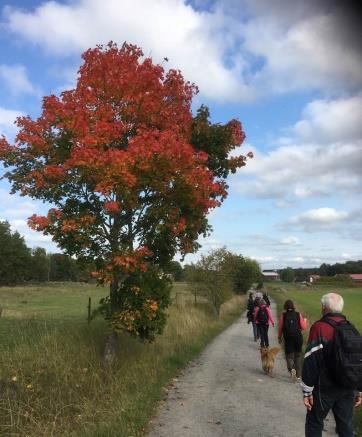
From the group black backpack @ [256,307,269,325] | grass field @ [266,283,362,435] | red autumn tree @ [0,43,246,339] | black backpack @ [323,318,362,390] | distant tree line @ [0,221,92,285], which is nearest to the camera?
black backpack @ [323,318,362,390]

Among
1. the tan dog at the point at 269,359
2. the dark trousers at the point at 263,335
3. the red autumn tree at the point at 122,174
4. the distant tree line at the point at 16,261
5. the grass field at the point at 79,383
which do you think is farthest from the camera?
the distant tree line at the point at 16,261

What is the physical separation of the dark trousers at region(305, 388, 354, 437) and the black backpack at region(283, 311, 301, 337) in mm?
5597

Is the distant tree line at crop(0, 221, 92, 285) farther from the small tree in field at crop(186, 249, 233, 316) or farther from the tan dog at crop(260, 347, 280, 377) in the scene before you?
the tan dog at crop(260, 347, 280, 377)

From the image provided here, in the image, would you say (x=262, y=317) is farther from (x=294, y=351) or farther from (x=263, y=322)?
(x=294, y=351)

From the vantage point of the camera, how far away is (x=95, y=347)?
10.9 m

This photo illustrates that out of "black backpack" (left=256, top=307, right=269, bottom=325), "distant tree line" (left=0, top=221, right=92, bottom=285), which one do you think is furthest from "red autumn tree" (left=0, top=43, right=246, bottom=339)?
"distant tree line" (left=0, top=221, right=92, bottom=285)

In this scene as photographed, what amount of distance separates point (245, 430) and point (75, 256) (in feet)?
15.8

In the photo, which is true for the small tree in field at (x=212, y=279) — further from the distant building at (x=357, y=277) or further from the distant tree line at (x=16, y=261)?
the distant building at (x=357, y=277)

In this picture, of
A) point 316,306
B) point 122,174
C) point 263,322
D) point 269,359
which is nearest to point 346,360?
point 122,174

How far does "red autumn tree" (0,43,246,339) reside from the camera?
9172mm

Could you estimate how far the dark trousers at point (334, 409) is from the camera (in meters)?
4.90

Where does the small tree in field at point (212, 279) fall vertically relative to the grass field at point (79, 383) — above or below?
above

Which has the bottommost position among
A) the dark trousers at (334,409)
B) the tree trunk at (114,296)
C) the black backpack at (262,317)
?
the dark trousers at (334,409)

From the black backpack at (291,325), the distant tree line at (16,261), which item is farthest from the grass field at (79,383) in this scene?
the distant tree line at (16,261)
